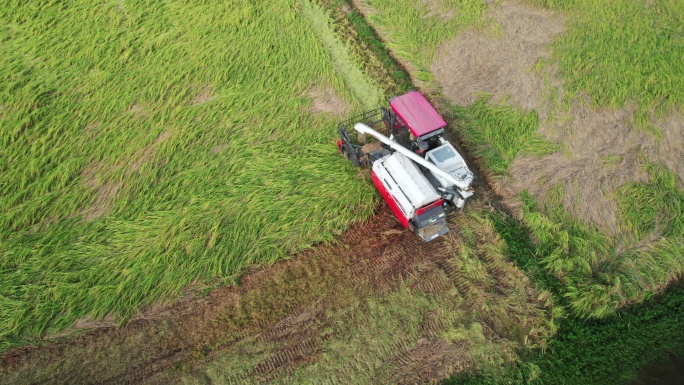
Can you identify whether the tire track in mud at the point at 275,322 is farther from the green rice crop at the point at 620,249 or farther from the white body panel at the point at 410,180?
the green rice crop at the point at 620,249

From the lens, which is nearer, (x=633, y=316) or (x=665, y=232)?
(x=633, y=316)

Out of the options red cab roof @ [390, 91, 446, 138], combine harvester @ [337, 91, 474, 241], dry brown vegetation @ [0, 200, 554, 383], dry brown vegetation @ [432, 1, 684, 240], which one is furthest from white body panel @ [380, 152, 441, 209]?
dry brown vegetation @ [432, 1, 684, 240]

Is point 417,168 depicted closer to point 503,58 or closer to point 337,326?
point 337,326

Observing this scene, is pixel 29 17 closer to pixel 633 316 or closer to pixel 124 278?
pixel 124 278

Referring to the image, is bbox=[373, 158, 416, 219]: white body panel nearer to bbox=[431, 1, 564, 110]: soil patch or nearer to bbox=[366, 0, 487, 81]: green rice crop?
bbox=[431, 1, 564, 110]: soil patch

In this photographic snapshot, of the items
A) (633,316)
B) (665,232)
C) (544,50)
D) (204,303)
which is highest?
(544,50)

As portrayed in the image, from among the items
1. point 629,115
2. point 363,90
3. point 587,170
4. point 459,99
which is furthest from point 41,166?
point 629,115

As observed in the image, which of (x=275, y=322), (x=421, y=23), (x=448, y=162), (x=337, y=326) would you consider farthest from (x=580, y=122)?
(x=275, y=322)

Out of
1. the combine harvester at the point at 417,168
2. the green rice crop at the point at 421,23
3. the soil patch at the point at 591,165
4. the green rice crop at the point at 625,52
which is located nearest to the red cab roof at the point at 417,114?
the combine harvester at the point at 417,168
